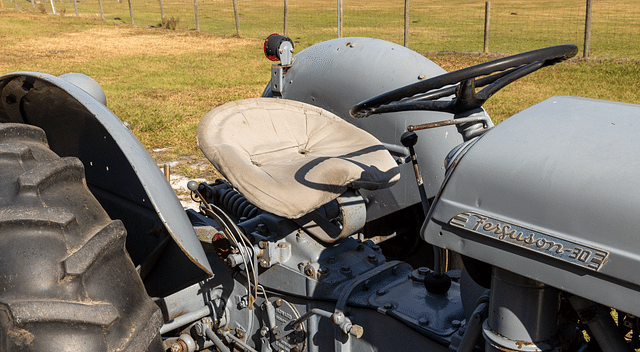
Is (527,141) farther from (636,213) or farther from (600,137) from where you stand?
(636,213)

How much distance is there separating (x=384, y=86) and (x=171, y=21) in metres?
18.5

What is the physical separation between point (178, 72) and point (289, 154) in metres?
9.24

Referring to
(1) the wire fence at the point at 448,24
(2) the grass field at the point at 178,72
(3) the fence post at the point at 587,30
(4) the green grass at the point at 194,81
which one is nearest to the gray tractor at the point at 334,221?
(2) the grass field at the point at 178,72

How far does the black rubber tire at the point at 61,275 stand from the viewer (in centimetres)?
134

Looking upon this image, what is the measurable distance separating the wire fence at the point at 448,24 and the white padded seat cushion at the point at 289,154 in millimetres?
9697

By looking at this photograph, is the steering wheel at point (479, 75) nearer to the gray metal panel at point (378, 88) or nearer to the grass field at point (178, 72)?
the gray metal panel at point (378, 88)

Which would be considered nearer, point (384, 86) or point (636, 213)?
point (636, 213)

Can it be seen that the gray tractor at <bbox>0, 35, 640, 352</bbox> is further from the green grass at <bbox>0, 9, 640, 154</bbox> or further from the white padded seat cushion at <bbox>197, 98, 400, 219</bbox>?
the green grass at <bbox>0, 9, 640, 154</bbox>

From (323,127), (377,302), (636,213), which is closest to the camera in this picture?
(636,213)

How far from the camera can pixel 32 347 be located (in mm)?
1334

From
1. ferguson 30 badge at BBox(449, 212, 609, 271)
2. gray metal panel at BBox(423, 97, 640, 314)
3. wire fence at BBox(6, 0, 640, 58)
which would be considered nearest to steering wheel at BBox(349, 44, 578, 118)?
gray metal panel at BBox(423, 97, 640, 314)

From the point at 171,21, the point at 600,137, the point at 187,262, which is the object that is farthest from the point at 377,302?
the point at 171,21

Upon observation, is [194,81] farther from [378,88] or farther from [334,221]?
[334,221]

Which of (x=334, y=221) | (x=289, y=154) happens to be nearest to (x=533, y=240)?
(x=334, y=221)
